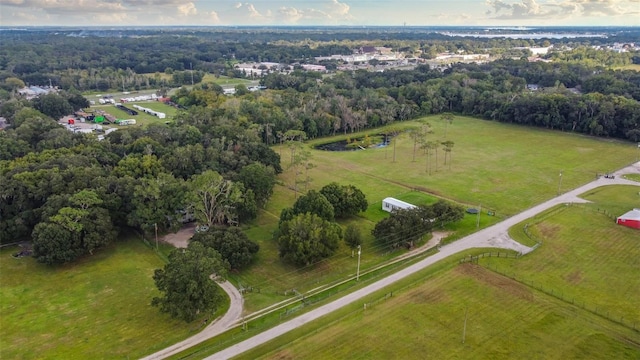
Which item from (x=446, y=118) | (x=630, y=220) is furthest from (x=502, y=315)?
(x=446, y=118)

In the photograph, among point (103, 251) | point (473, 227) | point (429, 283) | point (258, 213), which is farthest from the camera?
point (258, 213)

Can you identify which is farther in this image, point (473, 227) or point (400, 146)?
point (400, 146)

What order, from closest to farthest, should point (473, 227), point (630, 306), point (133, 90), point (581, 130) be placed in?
point (630, 306), point (473, 227), point (581, 130), point (133, 90)

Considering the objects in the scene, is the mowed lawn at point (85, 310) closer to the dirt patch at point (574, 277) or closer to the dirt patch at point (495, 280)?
the dirt patch at point (495, 280)

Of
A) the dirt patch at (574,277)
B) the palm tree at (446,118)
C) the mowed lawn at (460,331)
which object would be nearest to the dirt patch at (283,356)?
the mowed lawn at (460,331)

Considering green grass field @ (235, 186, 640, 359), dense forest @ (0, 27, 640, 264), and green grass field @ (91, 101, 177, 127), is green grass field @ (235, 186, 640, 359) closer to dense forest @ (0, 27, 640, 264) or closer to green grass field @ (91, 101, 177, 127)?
dense forest @ (0, 27, 640, 264)

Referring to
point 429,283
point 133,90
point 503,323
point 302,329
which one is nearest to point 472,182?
point 429,283

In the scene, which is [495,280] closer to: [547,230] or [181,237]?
[547,230]

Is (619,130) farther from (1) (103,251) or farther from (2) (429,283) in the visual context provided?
(1) (103,251)
